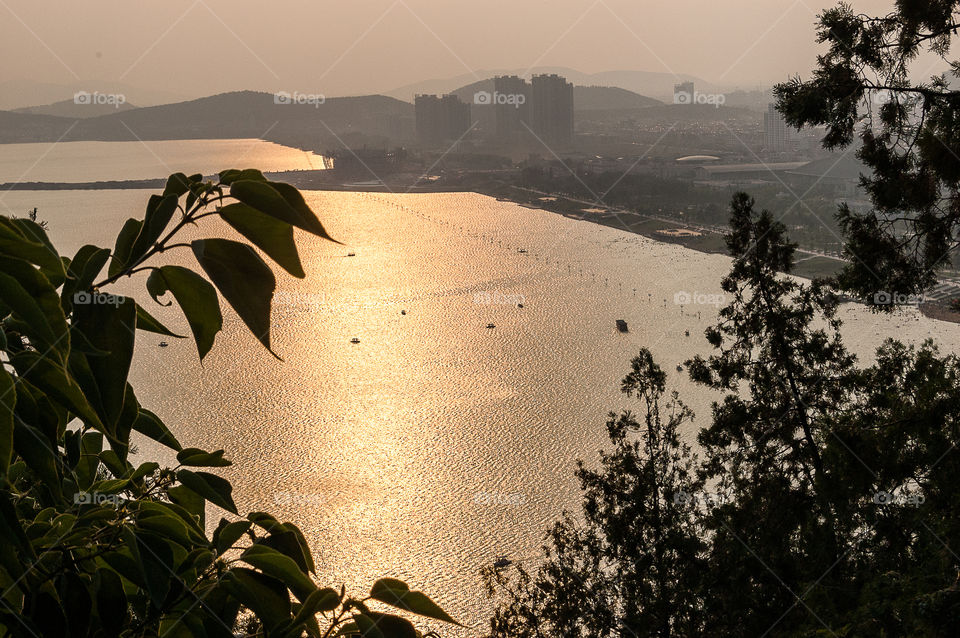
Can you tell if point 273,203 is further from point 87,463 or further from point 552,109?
point 552,109

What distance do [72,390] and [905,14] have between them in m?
2.28

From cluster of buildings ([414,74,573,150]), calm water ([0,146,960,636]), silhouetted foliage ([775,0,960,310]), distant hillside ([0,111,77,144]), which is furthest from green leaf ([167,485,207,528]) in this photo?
distant hillside ([0,111,77,144])

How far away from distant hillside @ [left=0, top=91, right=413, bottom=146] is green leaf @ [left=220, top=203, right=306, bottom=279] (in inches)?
1482

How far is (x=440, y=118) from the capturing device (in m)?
37.4

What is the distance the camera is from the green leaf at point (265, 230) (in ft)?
0.87

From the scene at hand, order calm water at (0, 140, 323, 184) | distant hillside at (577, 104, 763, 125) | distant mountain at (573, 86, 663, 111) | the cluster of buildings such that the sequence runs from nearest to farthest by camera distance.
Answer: calm water at (0, 140, 323, 184), the cluster of buildings, distant hillside at (577, 104, 763, 125), distant mountain at (573, 86, 663, 111)

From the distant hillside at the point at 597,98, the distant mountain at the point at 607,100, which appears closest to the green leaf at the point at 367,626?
the distant hillside at the point at 597,98

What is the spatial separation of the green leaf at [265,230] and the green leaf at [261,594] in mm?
125

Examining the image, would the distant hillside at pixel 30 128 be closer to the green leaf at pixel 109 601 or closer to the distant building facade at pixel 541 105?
the distant building facade at pixel 541 105

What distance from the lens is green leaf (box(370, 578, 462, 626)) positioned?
0.29 metres

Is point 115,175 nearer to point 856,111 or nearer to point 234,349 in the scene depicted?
point 234,349

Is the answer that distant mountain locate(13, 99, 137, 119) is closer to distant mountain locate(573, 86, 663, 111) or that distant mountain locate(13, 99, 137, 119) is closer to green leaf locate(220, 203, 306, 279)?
distant mountain locate(573, 86, 663, 111)

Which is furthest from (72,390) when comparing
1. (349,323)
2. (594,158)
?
(594,158)

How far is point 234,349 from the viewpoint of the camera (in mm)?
10922
